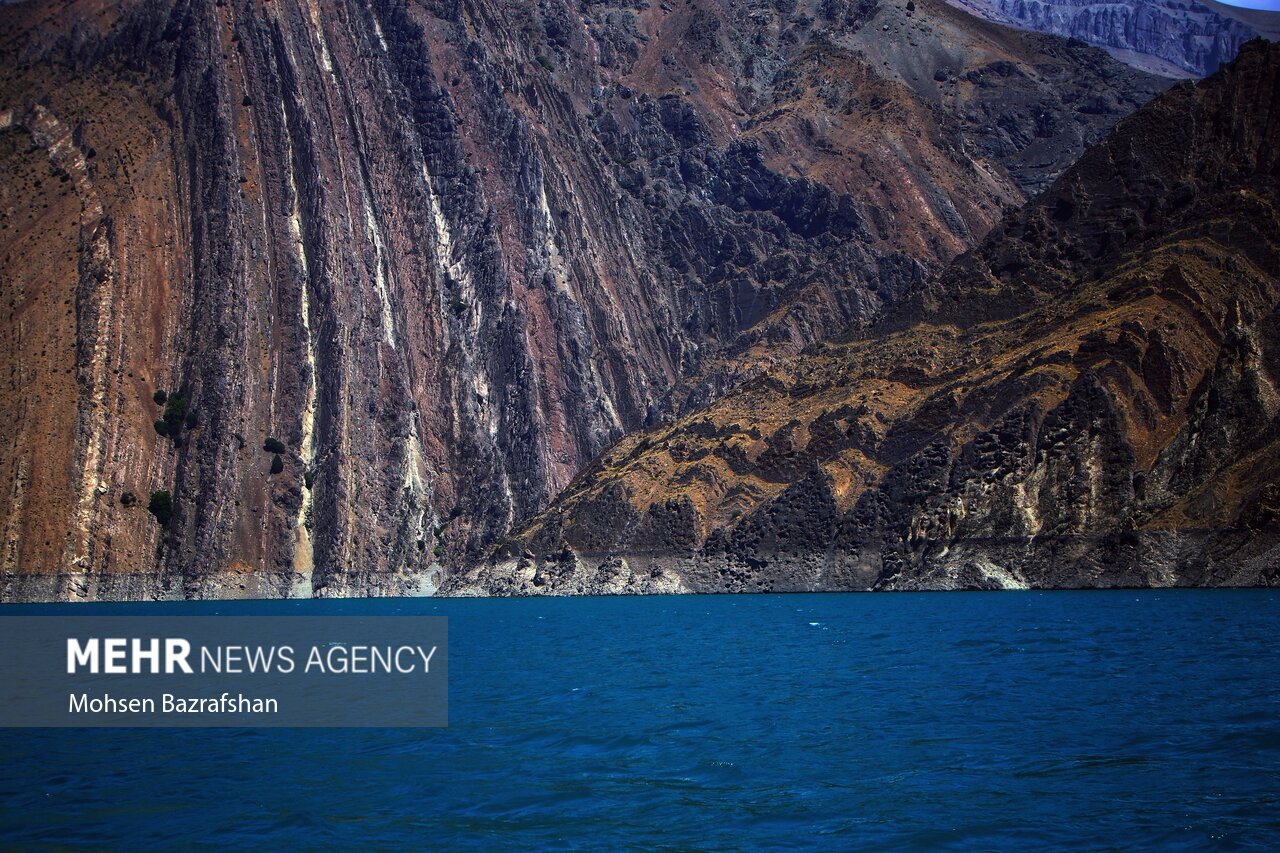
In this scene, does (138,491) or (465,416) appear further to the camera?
(465,416)

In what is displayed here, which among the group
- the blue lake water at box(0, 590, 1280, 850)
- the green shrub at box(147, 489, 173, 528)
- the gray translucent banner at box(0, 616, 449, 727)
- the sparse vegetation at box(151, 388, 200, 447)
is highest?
the sparse vegetation at box(151, 388, 200, 447)

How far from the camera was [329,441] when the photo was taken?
155m

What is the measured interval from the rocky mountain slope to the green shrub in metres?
0.44

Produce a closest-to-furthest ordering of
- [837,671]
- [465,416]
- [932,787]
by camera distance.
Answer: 1. [932,787]
2. [837,671]
3. [465,416]

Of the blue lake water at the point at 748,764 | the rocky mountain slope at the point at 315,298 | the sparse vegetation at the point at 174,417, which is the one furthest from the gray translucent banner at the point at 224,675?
the sparse vegetation at the point at 174,417

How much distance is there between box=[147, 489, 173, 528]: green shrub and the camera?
14550cm

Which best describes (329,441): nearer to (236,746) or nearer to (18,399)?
(18,399)

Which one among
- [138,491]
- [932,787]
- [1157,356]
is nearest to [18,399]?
[138,491]

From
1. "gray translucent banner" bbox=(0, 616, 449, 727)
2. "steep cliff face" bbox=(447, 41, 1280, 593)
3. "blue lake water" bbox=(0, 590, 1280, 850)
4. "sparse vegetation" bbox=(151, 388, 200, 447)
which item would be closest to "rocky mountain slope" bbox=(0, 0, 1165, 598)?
"sparse vegetation" bbox=(151, 388, 200, 447)

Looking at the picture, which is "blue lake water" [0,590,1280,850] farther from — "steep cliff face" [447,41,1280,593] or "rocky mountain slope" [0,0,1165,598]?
"rocky mountain slope" [0,0,1165,598]

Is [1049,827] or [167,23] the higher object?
[167,23]

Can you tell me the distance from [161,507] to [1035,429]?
9114cm

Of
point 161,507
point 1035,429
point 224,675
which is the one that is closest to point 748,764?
point 224,675

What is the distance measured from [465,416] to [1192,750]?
148 metres
